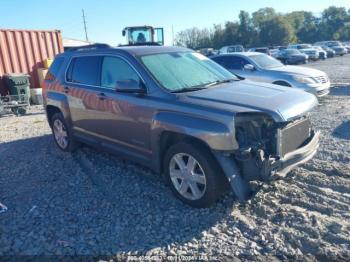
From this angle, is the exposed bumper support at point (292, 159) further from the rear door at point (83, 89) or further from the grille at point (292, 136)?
the rear door at point (83, 89)

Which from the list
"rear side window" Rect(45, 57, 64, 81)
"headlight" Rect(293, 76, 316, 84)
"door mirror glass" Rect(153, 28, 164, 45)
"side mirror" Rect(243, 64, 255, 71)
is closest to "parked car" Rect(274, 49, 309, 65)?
"door mirror glass" Rect(153, 28, 164, 45)

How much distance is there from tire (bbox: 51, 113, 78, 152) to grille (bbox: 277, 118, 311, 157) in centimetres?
383

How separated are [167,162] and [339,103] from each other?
7.71m

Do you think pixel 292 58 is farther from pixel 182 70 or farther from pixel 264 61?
pixel 182 70

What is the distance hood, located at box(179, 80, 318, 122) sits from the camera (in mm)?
3499

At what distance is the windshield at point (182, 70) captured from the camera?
4.29m

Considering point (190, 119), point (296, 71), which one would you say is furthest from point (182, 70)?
point (296, 71)

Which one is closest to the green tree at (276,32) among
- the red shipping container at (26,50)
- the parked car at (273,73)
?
the red shipping container at (26,50)

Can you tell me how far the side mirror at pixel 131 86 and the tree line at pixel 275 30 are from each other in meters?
72.9

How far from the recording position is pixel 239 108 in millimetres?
3512

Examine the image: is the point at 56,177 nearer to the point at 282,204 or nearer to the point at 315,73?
the point at 282,204

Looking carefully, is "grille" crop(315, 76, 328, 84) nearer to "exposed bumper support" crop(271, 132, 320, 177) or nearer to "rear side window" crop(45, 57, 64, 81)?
"exposed bumper support" crop(271, 132, 320, 177)

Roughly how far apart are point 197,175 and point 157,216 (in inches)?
26.1

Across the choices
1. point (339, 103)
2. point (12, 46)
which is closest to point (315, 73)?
point (339, 103)
